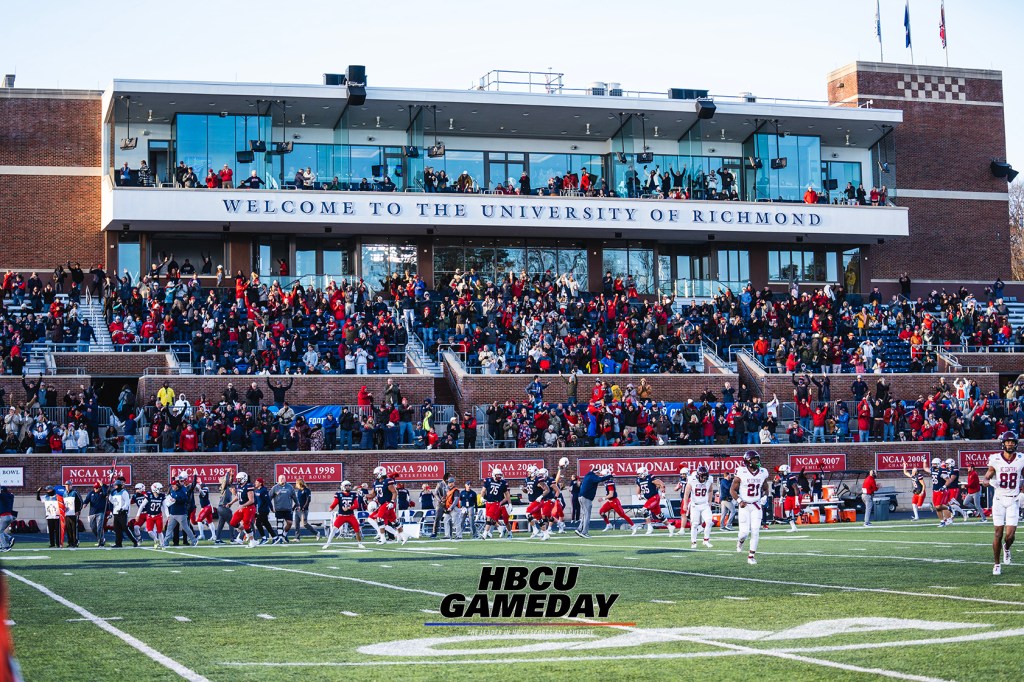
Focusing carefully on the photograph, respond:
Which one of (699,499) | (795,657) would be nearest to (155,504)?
(699,499)

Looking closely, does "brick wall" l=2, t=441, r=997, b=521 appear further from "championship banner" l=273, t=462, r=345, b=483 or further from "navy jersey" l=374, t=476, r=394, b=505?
"navy jersey" l=374, t=476, r=394, b=505

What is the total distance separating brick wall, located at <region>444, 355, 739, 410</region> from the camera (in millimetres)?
40125

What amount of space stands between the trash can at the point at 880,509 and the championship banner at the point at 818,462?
4333 millimetres

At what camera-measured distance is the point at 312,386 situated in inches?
1535

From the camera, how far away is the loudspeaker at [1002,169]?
57.8m

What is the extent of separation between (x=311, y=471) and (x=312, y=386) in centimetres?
418

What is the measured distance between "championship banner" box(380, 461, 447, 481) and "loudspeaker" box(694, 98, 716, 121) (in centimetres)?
2179

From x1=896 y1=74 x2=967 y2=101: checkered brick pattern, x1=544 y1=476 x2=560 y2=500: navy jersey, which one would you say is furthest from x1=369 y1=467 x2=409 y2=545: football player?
x1=896 y1=74 x2=967 y2=101: checkered brick pattern

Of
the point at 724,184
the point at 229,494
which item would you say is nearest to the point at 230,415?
the point at 229,494

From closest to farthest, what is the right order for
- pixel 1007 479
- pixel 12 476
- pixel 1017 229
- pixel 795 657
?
pixel 795 657, pixel 1007 479, pixel 12 476, pixel 1017 229

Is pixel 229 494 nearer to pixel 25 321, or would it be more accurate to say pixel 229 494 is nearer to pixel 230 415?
pixel 230 415

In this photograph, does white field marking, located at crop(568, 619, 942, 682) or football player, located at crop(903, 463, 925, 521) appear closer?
white field marking, located at crop(568, 619, 942, 682)

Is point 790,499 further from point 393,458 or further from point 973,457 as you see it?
point 973,457

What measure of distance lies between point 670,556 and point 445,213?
97.2 ft
